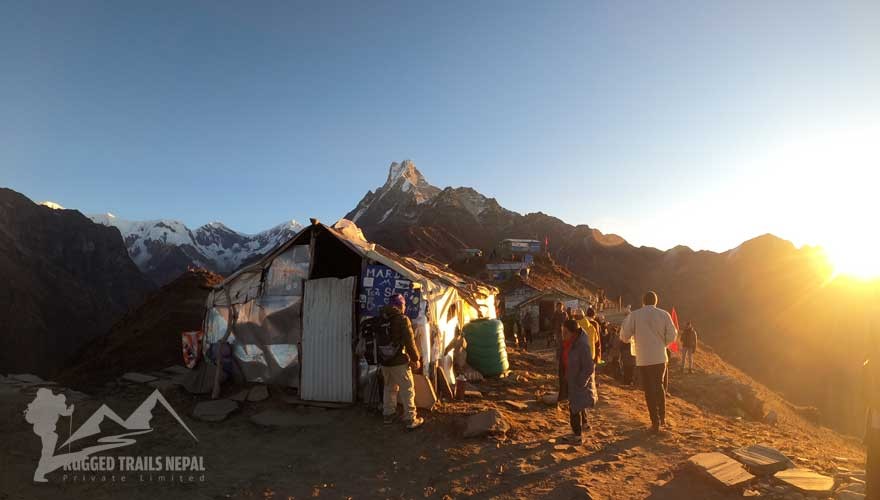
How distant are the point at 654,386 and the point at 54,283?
77.4 meters

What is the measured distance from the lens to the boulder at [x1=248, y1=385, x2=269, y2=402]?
916 cm

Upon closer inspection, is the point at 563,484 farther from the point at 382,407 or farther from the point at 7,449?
the point at 7,449

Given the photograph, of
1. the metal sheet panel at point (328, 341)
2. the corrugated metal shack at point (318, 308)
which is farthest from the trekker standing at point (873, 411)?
the metal sheet panel at point (328, 341)

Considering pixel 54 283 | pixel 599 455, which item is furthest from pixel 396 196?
pixel 599 455

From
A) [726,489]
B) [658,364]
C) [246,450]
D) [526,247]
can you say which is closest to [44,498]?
[246,450]

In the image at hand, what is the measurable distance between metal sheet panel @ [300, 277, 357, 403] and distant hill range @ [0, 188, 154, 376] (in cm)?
4493

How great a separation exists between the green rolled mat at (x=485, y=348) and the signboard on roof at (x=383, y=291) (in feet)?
10.7

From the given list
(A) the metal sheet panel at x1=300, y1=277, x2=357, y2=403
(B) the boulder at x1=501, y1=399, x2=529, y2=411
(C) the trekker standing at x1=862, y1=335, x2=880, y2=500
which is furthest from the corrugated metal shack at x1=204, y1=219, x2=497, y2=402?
(C) the trekker standing at x1=862, y1=335, x2=880, y2=500

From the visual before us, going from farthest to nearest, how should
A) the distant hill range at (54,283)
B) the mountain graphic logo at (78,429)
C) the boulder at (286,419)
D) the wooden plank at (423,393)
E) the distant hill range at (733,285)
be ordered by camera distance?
the distant hill range at (54,283)
the distant hill range at (733,285)
the wooden plank at (423,393)
the boulder at (286,419)
the mountain graphic logo at (78,429)

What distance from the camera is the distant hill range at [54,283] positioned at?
49.6 meters

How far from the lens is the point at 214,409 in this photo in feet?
28.1

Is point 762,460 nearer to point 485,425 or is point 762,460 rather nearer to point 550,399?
point 485,425

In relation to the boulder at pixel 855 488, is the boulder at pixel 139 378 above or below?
above

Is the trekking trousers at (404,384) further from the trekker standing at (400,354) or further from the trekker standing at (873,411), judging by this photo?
the trekker standing at (873,411)
